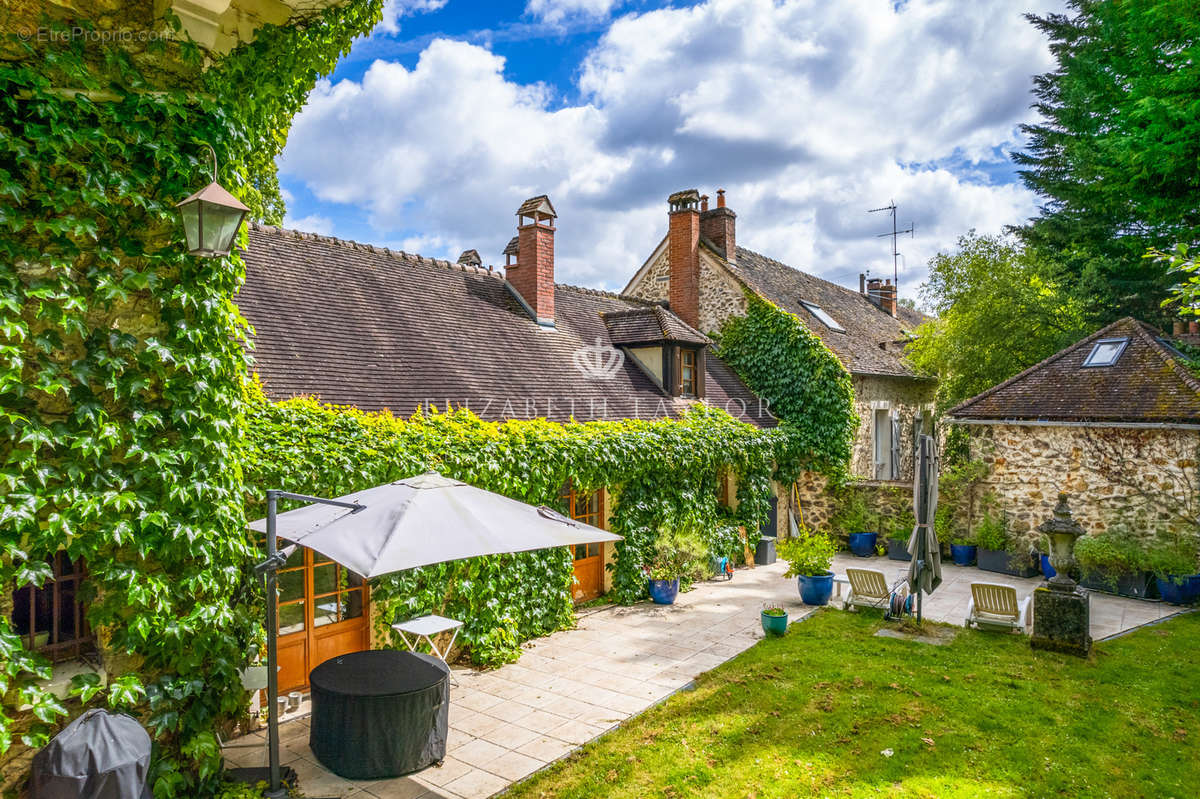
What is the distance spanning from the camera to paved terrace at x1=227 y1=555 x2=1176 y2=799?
622 centimetres

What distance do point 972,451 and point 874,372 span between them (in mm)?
3902

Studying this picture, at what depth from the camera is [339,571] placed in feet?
26.9

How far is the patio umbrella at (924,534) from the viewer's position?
10195 millimetres

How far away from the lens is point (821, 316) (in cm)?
2008

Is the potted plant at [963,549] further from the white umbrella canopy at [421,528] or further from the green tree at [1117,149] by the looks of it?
the white umbrella canopy at [421,528]

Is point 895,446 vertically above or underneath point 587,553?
above

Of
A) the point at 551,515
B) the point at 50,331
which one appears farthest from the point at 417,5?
the point at 551,515

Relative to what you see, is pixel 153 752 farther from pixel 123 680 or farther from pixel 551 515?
pixel 551 515

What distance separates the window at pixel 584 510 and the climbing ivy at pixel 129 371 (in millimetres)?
5958

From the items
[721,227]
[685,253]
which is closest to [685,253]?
[685,253]

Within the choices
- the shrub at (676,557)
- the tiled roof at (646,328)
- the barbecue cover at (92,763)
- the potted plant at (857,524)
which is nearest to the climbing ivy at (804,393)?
the potted plant at (857,524)

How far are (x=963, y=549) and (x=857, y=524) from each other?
2.20m

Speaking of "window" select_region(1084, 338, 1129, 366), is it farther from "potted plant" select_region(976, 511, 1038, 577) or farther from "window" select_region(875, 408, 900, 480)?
"window" select_region(875, 408, 900, 480)

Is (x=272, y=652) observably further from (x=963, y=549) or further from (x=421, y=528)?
(x=963, y=549)
